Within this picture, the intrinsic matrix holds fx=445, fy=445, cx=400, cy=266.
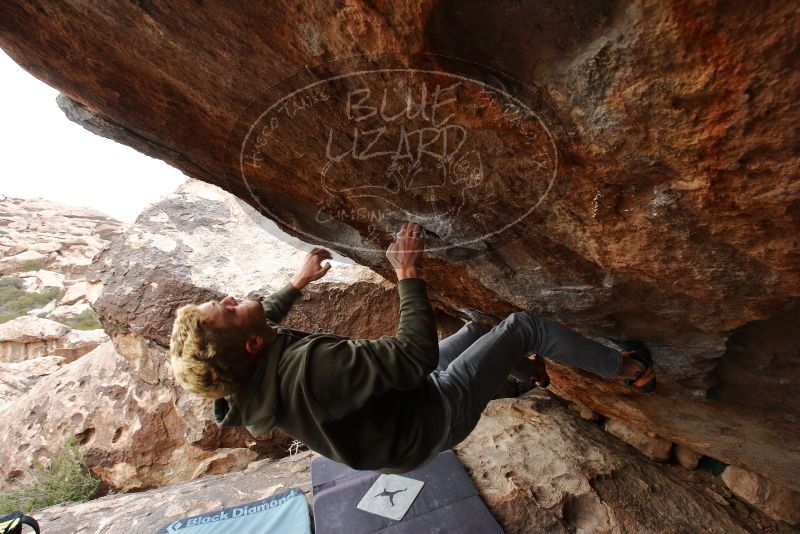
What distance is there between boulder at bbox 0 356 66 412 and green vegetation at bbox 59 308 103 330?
7.03 metres

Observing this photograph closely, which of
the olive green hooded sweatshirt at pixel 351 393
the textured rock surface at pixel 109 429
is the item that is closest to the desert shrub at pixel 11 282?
the textured rock surface at pixel 109 429

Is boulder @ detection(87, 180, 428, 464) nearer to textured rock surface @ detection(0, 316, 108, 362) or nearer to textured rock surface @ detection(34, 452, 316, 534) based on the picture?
textured rock surface @ detection(34, 452, 316, 534)

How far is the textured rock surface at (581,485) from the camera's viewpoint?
122 inches

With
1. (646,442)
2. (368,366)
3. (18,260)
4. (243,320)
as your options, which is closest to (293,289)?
(243,320)

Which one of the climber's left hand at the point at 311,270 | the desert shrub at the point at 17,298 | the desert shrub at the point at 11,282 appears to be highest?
the climber's left hand at the point at 311,270

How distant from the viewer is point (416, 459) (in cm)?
206

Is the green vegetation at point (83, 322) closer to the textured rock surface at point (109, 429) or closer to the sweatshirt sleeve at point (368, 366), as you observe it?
the textured rock surface at point (109, 429)

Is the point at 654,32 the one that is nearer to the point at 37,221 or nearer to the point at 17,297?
the point at 17,297

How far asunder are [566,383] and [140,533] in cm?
379

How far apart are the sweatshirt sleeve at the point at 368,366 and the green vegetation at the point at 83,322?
67.2 ft

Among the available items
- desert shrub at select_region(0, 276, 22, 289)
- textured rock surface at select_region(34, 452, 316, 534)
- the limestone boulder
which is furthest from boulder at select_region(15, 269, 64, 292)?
textured rock surface at select_region(34, 452, 316, 534)

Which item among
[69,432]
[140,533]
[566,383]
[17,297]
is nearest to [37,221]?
[17,297]

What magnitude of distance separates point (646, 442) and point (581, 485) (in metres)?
1.37

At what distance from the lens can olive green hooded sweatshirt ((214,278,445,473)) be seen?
1693 mm
